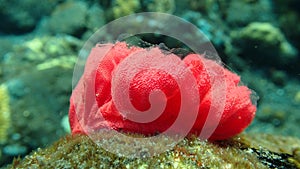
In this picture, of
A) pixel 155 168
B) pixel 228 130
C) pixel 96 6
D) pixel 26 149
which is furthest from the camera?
pixel 96 6

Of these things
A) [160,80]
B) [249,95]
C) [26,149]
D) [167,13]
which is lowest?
[26,149]

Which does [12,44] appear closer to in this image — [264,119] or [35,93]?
[35,93]

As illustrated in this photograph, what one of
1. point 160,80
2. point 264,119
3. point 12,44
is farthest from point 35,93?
point 264,119

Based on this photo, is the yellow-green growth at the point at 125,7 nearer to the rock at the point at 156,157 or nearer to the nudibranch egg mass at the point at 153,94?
the nudibranch egg mass at the point at 153,94

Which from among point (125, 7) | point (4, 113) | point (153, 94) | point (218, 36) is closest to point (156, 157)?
point (153, 94)

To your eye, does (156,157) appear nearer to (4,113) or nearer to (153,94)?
(153,94)

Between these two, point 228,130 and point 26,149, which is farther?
point 26,149
